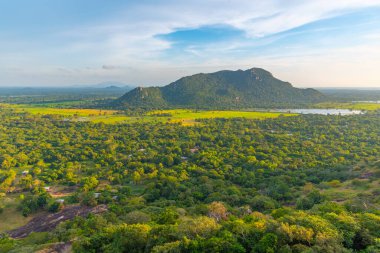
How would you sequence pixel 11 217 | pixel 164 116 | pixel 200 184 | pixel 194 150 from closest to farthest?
pixel 11 217, pixel 200 184, pixel 194 150, pixel 164 116

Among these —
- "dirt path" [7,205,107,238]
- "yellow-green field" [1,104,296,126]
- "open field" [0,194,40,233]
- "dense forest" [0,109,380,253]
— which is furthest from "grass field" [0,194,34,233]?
"yellow-green field" [1,104,296,126]

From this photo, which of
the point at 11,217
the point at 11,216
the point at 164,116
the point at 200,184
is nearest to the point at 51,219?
the point at 11,217

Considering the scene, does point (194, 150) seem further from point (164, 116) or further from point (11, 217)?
point (164, 116)

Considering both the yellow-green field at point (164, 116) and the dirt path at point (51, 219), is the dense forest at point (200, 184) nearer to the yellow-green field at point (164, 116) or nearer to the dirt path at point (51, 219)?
the dirt path at point (51, 219)

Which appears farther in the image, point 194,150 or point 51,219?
point 194,150

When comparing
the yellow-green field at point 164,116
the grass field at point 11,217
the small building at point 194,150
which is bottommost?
the grass field at point 11,217

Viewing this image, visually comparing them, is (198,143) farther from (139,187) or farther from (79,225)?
(79,225)

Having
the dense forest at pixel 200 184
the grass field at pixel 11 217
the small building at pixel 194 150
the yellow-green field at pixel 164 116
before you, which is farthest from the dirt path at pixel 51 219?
the yellow-green field at pixel 164 116

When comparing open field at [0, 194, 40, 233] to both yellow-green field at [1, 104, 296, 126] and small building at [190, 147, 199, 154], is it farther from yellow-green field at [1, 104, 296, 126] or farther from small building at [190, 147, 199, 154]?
yellow-green field at [1, 104, 296, 126]
